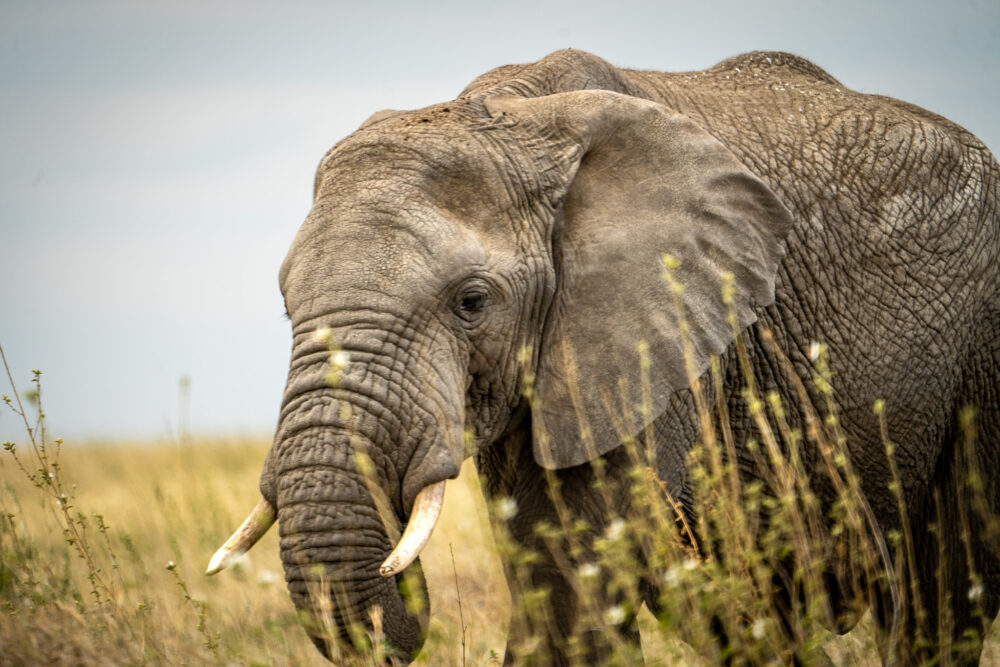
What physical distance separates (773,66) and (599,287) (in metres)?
2.72

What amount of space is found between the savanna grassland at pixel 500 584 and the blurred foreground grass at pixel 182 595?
0.02 metres

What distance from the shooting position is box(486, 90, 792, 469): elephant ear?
4.88 metres

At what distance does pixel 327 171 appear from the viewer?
16.0 feet

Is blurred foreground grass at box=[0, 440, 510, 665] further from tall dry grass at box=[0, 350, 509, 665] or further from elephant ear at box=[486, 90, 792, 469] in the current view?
elephant ear at box=[486, 90, 792, 469]

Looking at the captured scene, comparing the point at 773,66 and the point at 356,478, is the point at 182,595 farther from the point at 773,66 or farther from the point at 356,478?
the point at 773,66

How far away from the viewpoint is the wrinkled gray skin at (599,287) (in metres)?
4.38

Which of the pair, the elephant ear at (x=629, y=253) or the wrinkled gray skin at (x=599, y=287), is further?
the elephant ear at (x=629, y=253)

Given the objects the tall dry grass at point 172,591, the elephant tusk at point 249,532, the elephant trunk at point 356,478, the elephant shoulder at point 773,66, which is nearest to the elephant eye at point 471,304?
the elephant trunk at point 356,478

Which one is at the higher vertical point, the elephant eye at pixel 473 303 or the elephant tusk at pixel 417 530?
the elephant eye at pixel 473 303

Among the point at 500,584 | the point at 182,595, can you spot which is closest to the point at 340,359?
the point at 182,595

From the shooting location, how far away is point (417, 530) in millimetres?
4215

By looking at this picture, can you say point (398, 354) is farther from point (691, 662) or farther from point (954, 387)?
point (954, 387)

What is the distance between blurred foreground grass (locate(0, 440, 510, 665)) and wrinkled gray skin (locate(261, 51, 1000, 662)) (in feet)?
1.52

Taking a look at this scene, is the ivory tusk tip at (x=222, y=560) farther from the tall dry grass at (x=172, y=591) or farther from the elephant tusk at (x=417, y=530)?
the elephant tusk at (x=417, y=530)
